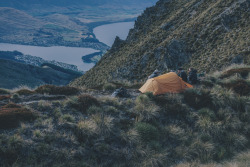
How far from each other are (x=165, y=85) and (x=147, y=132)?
525cm

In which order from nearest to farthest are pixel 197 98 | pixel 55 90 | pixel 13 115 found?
pixel 13 115, pixel 197 98, pixel 55 90

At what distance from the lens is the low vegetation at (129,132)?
7411 mm

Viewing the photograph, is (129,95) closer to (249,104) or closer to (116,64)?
(249,104)

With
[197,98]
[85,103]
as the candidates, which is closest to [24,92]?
[85,103]

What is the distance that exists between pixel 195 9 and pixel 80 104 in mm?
42093

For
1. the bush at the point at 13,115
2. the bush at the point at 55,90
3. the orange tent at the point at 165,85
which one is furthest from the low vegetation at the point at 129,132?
the bush at the point at 55,90

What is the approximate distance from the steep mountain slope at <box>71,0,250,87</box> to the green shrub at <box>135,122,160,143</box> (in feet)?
64.7

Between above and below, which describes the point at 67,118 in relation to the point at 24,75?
below

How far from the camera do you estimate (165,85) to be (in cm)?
1352

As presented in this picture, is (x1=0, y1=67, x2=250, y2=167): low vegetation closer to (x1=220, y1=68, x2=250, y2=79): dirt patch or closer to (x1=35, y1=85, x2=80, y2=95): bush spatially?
(x1=35, y1=85, x2=80, y2=95): bush

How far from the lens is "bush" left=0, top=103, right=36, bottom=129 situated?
8.22 m

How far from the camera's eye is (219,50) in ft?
95.8

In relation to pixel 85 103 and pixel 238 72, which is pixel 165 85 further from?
pixel 238 72

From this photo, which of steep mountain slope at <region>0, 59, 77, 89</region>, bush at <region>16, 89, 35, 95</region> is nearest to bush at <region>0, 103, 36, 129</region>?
bush at <region>16, 89, 35, 95</region>
